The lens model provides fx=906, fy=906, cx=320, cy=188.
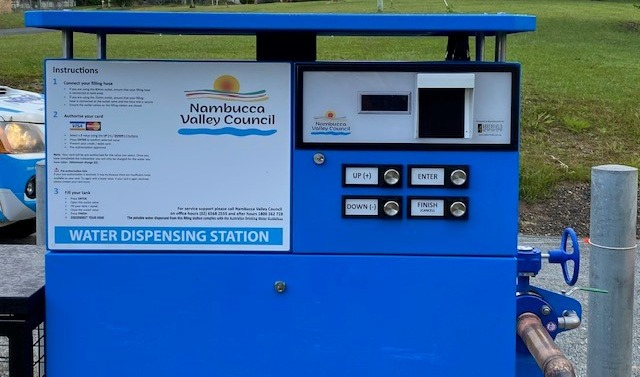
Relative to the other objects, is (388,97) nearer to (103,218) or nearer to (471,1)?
(103,218)

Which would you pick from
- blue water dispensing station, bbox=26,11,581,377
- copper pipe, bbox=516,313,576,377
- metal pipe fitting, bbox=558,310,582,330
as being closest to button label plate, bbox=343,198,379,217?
blue water dispensing station, bbox=26,11,581,377

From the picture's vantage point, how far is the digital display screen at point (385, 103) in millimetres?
2719

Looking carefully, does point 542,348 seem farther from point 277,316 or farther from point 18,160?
point 18,160

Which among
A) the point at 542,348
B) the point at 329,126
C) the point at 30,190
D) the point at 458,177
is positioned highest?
the point at 329,126

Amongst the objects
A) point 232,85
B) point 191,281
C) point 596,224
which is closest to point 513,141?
point 596,224

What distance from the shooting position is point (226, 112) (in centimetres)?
272

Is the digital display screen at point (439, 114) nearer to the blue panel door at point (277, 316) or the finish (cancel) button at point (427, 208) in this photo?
the finish (cancel) button at point (427, 208)

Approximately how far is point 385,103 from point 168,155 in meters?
0.67

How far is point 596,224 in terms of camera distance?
314 cm

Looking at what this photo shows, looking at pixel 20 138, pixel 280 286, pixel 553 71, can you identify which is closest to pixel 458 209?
pixel 280 286

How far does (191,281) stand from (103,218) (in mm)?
330

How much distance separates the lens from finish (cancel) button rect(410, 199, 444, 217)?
2.73 m

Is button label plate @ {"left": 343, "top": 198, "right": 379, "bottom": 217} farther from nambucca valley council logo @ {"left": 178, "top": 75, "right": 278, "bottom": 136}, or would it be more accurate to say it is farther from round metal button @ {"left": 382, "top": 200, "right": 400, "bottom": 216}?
nambucca valley council logo @ {"left": 178, "top": 75, "right": 278, "bottom": 136}

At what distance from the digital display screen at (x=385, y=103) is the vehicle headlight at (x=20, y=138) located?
4.49 m
